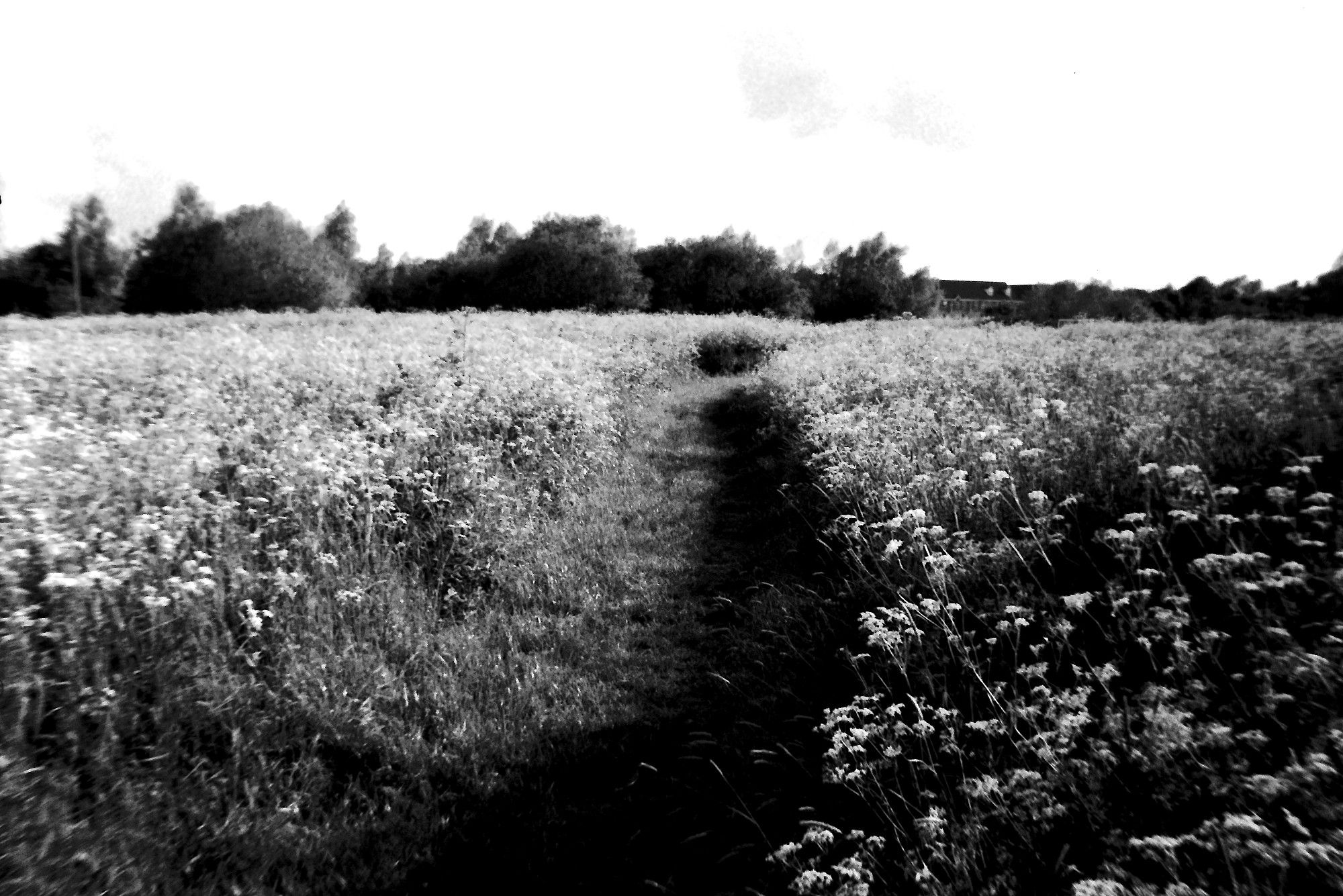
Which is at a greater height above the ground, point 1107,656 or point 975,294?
point 975,294

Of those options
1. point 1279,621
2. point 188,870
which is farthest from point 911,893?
point 188,870

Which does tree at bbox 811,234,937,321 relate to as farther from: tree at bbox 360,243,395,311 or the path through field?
the path through field

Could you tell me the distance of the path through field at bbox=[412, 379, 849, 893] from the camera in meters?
3.19

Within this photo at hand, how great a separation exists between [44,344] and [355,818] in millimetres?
11138

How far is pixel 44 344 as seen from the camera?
409 inches

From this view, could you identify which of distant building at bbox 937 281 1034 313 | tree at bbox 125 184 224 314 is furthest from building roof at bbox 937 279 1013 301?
tree at bbox 125 184 224 314

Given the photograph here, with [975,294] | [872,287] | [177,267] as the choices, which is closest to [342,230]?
[177,267]

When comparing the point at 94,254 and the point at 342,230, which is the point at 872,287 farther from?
the point at 342,230

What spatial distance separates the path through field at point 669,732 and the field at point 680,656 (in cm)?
3

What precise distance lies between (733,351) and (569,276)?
24.6 m

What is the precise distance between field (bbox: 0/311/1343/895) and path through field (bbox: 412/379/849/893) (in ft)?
0.09

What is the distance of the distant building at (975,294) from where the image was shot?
5719 cm

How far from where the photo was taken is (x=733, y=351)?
2705 cm

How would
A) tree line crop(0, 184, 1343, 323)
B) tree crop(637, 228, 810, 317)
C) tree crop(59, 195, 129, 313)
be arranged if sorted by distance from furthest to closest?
tree crop(637, 228, 810, 317) < tree line crop(0, 184, 1343, 323) < tree crop(59, 195, 129, 313)
